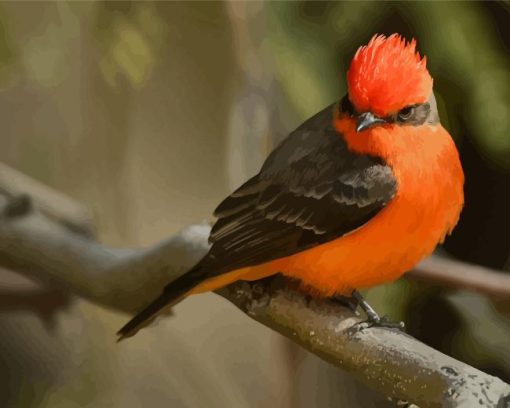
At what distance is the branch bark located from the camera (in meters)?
0.73

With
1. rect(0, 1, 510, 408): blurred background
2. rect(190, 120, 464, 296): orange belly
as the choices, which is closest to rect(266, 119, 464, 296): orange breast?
rect(190, 120, 464, 296): orange belly

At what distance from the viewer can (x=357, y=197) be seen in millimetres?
850

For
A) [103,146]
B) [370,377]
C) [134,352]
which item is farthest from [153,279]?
[370,377]

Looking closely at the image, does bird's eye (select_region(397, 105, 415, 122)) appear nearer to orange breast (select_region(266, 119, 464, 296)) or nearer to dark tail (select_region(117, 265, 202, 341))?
orange breast (select_region(266, 119, 464, 296))

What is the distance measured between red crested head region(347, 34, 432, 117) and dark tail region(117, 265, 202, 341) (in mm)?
267

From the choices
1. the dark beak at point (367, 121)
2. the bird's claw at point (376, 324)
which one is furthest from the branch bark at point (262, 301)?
the dark beak at point (367, 121)

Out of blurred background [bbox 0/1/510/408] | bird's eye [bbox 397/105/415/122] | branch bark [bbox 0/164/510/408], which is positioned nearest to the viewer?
branch bark [bbox 0/164/510/408]

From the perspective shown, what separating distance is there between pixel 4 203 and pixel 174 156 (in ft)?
0.81

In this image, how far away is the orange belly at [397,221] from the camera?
2.77 feet

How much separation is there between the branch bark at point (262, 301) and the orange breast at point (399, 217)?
5 centimetres

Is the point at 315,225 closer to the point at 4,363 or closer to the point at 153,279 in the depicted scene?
the point at 153,279

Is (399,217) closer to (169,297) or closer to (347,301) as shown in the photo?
(347,301)

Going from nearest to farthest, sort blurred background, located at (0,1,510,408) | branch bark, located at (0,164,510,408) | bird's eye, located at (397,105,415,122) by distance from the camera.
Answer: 1. branch bark, located at (0,164,510,408)
2. bird's eye, located at (397,105,415,122)
3. blurred background, located at (0,1,510,408)

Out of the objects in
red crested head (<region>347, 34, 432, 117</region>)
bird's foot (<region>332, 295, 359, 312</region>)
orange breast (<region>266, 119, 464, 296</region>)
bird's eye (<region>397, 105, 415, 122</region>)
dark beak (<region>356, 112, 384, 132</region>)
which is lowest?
bird's foot (<region>332, 295, 359, 312</region>)
